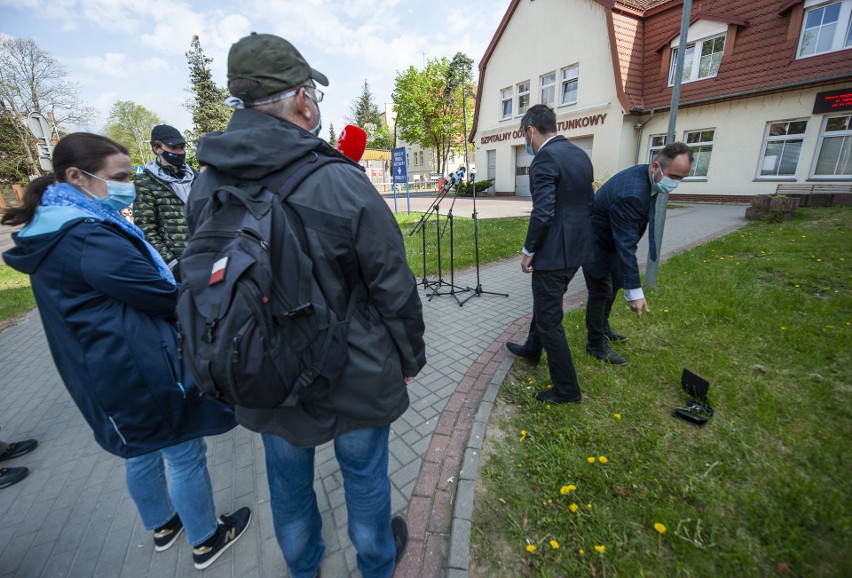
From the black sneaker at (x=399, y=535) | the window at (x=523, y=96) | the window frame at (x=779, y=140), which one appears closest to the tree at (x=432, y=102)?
the window at (x=523, y=96)

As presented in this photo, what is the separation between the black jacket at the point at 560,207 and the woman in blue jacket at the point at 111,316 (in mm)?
2269

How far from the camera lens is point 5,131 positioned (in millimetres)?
28391

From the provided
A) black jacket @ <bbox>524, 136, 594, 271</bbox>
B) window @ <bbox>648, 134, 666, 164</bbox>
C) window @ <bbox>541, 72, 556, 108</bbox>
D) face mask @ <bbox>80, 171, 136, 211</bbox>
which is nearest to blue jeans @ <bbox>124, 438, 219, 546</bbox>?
face mask @ <bbox>80, 171, 136, 211</bbox>

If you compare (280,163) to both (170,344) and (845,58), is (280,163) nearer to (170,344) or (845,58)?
(170,344)

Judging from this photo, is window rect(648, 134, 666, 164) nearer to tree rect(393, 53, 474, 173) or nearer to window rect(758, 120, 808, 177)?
window rect(758, 120, 808, 177)

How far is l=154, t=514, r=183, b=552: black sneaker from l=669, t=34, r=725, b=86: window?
19345 mm

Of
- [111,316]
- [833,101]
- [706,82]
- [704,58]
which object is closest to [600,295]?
[111,316]

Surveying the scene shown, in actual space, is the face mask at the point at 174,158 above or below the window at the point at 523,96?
below

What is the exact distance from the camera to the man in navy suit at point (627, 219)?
2.93 metres

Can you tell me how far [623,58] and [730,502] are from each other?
752 inches

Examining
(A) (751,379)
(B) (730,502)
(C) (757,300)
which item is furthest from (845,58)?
(B) (730,502)

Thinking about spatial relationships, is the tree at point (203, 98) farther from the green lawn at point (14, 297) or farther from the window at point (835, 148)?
the window at point (835, 148)

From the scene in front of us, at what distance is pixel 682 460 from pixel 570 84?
20.5 meters

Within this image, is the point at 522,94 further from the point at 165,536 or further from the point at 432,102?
the point at 165,536
